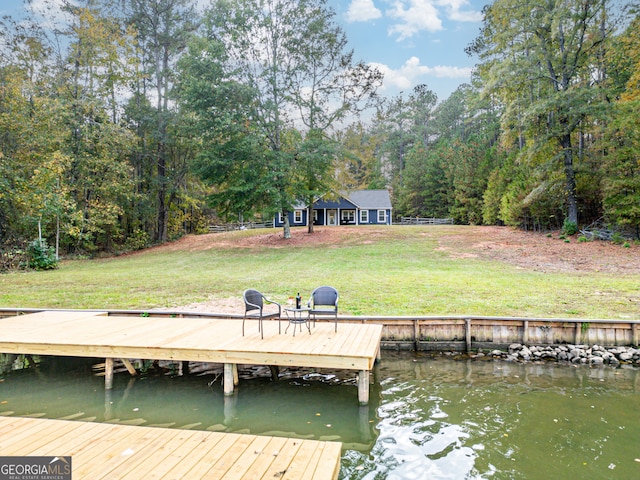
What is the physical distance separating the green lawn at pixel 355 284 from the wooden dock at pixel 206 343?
2.41 meters

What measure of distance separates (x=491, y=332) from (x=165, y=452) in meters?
6.27

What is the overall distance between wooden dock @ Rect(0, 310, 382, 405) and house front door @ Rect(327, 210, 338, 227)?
112 ft

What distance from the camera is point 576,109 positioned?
19281mm

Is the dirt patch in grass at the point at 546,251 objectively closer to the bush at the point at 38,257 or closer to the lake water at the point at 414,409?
the lake water at the point at 414,409

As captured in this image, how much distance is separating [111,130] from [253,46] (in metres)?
9.81

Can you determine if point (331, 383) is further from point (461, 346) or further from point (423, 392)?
point (461, 346)

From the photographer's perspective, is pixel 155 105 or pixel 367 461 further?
pixel 155 105

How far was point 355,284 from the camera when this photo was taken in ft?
40.3

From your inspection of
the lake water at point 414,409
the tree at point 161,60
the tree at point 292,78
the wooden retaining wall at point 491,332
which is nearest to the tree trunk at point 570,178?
the tree at point 292,78

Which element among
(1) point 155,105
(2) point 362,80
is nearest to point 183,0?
(1) point 155,105

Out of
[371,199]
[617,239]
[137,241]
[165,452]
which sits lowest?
[165,452]

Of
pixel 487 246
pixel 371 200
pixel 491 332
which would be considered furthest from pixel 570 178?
pixel 371 200

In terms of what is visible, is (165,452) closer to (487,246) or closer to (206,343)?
(206,343)

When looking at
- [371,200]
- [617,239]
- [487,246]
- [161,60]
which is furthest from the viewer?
[371,200]
